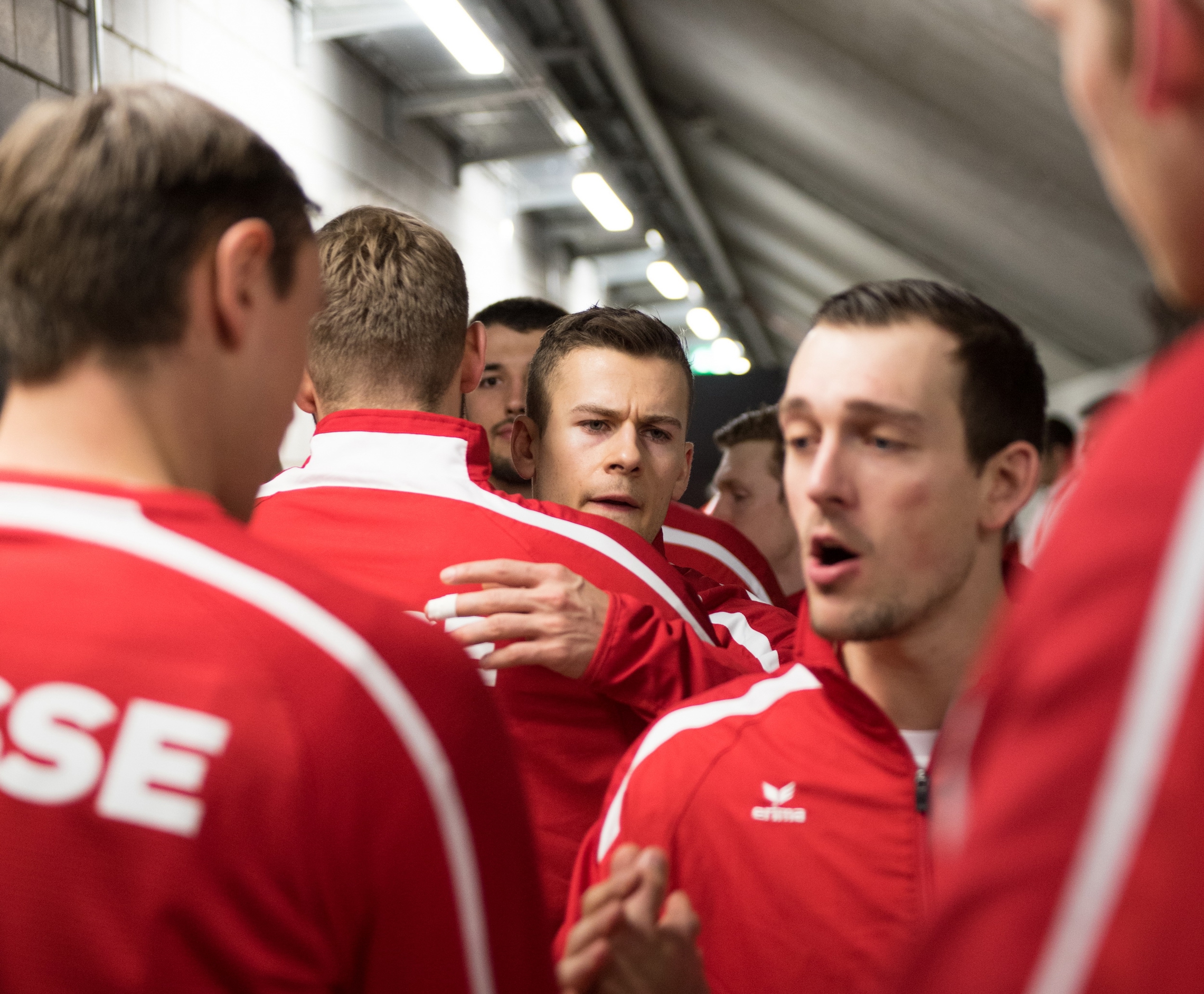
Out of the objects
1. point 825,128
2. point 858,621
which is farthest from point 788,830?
point 825,128

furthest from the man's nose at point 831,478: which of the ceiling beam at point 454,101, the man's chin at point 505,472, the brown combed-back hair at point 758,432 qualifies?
the ceiling beam at point 454,101

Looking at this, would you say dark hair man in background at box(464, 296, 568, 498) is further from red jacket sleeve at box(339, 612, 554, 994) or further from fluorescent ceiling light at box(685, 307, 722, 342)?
fluorescent ceiling light at box(685, 307, 722, 342)

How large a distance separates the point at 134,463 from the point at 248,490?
0.42ft

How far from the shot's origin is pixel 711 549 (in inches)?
129

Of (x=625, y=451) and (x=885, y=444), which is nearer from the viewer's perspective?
(x=885, y=444)

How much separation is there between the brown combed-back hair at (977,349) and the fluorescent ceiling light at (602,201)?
21.7ft

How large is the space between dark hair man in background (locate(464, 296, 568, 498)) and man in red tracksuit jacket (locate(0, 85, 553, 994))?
2.46 metres

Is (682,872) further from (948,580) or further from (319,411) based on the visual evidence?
(319,411)

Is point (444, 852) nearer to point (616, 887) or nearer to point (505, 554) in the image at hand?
point (616, 887)

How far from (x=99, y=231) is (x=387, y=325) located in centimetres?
100

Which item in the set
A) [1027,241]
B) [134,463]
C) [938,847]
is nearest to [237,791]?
[134,463]

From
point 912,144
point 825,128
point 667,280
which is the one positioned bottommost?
point 912,144

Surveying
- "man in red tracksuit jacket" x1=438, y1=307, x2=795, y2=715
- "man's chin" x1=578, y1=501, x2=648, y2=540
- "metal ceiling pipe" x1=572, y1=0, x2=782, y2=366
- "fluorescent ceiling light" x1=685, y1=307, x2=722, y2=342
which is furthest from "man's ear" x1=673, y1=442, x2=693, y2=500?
"fluorescent ceiling light" x1=685, y1=307, x2=722, y2=342

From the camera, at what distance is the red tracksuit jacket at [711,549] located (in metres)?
3.25
